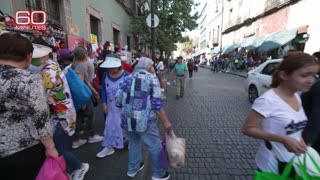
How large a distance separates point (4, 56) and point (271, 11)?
2475cm

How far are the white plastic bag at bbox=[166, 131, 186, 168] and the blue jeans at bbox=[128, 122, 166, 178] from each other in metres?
0.23

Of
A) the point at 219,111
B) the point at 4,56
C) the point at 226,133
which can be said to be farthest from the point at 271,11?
the point at 4,56

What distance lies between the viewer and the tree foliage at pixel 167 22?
62.3ft

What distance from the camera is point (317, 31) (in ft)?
50.0

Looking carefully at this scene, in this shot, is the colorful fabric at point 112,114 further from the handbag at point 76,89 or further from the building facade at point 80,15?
the building facade at point 80,15

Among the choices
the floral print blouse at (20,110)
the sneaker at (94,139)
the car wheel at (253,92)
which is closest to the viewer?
the floral print blouse at (20,110)

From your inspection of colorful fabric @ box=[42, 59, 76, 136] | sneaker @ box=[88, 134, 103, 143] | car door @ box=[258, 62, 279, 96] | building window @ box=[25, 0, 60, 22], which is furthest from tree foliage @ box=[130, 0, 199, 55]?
colorful fabric @ box=[42, 59, 76, 136]

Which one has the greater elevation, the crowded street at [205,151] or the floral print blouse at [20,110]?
the floral print blouse at [20,110]

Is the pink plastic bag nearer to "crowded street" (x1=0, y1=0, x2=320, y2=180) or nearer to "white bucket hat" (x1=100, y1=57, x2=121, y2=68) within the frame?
Result: "crowded street" (x1=0, y1=0, x2=320, y2=180)

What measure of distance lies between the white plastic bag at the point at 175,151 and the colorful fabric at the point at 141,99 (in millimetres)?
335

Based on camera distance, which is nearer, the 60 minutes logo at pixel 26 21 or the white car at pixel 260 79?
the 60 minutes logo at pixel 26 21

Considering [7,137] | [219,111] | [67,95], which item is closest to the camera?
[7,137]

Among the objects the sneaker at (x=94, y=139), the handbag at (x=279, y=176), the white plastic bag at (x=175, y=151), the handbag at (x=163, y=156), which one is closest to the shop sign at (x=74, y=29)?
the sneaker at (x=94, y=139)

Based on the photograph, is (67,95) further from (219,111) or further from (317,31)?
(317,31)
